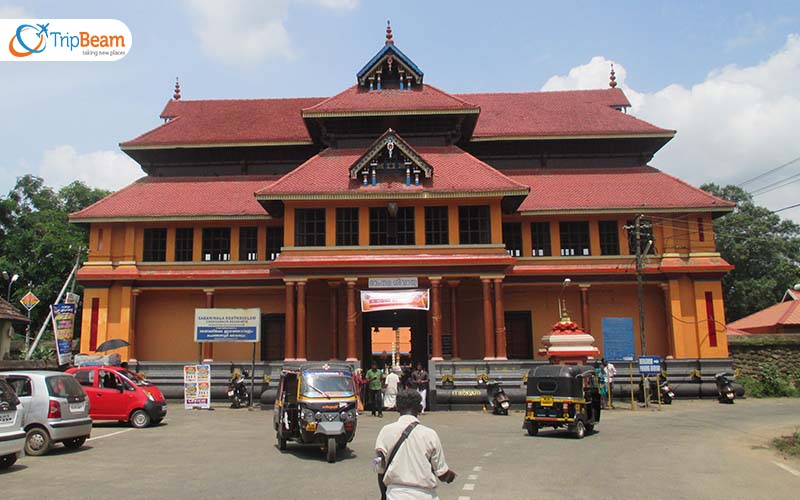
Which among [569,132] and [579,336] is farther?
[569,132]

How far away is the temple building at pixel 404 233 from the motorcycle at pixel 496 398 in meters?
2.74

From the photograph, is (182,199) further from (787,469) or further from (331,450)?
(787,469)

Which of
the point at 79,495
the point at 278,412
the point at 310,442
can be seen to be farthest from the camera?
the point at 278,412

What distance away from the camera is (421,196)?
26.2 meters

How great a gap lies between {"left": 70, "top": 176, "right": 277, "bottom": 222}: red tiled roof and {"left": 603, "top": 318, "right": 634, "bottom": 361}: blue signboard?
637 inches

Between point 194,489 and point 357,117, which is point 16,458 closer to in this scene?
point 194,489

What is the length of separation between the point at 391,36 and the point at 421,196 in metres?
9.46

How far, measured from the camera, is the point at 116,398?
58.7ft

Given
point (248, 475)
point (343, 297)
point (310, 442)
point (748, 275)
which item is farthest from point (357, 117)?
point (748, 275)

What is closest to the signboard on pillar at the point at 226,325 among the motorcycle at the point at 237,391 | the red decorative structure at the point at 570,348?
the motorcycle at the point at 237,391

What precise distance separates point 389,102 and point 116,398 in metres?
17.3

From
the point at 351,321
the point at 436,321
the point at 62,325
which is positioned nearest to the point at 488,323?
the point at 436,321

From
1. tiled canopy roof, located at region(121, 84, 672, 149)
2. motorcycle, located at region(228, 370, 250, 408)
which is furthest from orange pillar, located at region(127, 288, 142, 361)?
tiled canopy roof, located at region(121, 84, 672, 149)

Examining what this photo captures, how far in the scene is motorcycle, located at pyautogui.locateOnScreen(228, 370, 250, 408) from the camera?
79.3ft
